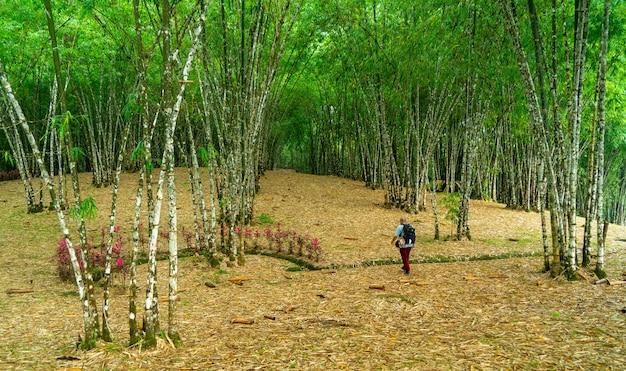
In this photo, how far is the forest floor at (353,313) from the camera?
10.8 feet

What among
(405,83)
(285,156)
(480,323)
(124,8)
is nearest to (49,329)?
(480,323)

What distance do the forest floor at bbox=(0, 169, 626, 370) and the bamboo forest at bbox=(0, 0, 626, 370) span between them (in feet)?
0.11

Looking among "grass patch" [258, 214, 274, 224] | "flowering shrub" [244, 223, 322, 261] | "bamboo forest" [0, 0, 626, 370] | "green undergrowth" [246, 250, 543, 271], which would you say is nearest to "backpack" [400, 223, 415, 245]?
"bamboo forest" [0, 0, 626, 370]

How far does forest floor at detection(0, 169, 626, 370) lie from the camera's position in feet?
10.8

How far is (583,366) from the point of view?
3.01 m

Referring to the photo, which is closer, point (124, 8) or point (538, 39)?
point (538, 39)

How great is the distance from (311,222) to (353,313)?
587 centimetres

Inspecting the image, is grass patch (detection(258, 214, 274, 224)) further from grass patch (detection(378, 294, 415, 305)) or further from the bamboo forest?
grass patch (detection(378, 294, 415, 305))

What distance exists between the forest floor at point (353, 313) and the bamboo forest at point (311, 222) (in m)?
0.03

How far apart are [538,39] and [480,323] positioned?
160 inches

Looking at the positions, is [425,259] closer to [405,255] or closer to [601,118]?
[405,255]

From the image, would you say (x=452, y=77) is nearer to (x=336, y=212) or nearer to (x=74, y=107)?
(x=336, y=212)

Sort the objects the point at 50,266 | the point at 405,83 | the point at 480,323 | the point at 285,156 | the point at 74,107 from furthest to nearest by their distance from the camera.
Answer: the point at 285,156 < the point at 74,107 < the point at 405,83 < the point at 50,266 < the point at 480,323

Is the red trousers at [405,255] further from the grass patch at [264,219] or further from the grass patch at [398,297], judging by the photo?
the grass patch at [264,219]
